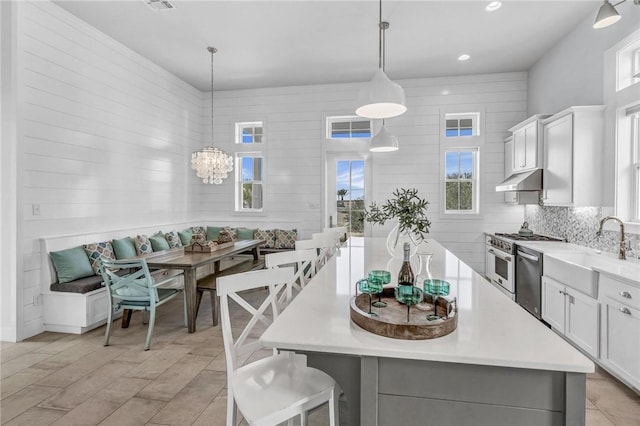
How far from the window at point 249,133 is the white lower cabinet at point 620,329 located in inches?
212

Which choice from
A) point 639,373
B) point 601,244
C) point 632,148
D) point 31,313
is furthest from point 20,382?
point 632,148

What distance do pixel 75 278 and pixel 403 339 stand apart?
3695 millimetres

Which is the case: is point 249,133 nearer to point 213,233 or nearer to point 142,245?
point 213,233

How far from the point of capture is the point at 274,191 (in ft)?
20.4

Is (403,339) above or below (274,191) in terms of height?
below

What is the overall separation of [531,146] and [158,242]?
5.17 m

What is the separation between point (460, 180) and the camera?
5715 millimetres

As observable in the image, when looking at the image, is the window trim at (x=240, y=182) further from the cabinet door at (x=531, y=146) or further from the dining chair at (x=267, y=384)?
the dining chair at (x=267, y=384)

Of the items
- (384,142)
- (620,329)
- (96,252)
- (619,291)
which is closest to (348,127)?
(384,142)

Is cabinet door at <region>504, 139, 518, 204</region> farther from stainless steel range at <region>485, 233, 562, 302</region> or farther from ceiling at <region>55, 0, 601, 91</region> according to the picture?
ceiling at <region>55, 0, 601, 91</region>

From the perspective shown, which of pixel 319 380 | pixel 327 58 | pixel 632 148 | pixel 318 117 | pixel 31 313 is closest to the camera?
pixel 319 380

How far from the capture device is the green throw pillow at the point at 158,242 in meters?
4.75

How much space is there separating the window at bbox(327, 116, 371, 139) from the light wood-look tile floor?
3980 millimetres

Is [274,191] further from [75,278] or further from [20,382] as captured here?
[20,382]
